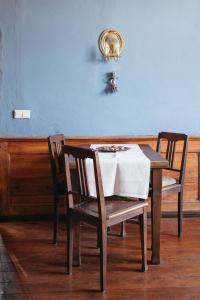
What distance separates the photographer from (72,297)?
8.09 ft

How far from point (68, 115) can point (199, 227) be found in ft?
5.05

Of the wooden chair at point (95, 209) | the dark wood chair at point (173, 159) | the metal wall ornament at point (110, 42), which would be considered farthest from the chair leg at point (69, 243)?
the metal wall ornament at point (110, 42)

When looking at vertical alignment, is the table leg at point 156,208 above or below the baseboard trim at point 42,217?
above

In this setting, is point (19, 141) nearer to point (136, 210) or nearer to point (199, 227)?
point (136, 210)

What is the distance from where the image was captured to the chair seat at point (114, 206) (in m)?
2.60

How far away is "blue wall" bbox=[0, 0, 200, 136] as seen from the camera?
12.3ft

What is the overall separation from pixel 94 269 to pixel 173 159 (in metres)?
1.29

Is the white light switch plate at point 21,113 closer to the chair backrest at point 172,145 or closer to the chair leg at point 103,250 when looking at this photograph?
the chair backrest at point 172,145

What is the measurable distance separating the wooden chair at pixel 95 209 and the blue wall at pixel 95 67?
42.9 inches

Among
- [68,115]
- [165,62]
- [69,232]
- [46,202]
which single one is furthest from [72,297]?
[165,62]

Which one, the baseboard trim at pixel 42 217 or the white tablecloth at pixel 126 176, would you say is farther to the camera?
the baseboard trim at pixel 42 217

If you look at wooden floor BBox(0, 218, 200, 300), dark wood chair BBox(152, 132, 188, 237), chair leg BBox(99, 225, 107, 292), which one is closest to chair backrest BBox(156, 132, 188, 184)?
dark wood chair BBox(152, 132, 188, 237)

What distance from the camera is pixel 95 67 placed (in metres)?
3.82

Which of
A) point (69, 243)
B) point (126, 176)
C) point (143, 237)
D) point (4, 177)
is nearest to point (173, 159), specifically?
point (126, 176)
